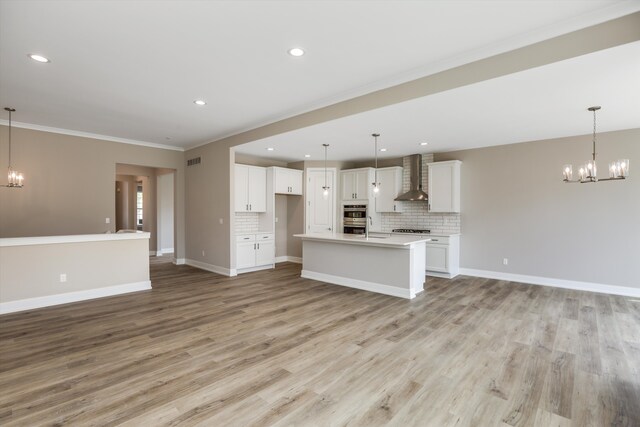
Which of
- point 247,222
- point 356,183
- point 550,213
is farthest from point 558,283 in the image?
point 247,222

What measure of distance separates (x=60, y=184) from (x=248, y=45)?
5.57 meters

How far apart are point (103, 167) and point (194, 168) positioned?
1.85m

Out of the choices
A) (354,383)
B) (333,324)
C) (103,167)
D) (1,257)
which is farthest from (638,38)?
(103,167)

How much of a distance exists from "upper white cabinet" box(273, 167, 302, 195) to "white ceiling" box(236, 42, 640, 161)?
97 cm

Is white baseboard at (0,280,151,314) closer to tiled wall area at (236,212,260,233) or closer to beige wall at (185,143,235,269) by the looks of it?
beige wall at (185,143,235,269)

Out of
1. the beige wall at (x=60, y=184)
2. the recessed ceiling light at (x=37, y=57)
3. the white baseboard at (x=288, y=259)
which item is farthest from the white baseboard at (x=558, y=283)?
the beige wall at (x=60, y=184)

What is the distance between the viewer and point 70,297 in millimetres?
4734

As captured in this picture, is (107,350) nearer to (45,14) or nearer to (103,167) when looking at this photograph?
(45,14)

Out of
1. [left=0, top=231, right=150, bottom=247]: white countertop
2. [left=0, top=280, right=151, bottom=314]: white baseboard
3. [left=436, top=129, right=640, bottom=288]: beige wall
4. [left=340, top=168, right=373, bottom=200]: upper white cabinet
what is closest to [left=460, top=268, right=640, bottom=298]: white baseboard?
[left=436, top=129, right=640, bottom=288]: beige wall

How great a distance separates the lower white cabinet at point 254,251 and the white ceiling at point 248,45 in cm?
315

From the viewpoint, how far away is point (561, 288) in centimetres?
571

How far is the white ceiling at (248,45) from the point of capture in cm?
246

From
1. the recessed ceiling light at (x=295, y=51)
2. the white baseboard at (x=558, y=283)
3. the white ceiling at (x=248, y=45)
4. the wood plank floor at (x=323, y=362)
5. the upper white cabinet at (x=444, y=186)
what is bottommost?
the wood plank floor at (x=323, y=362)

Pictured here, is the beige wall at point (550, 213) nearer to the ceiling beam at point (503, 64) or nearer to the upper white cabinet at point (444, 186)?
the upper white cabinet at point (444, 186)
